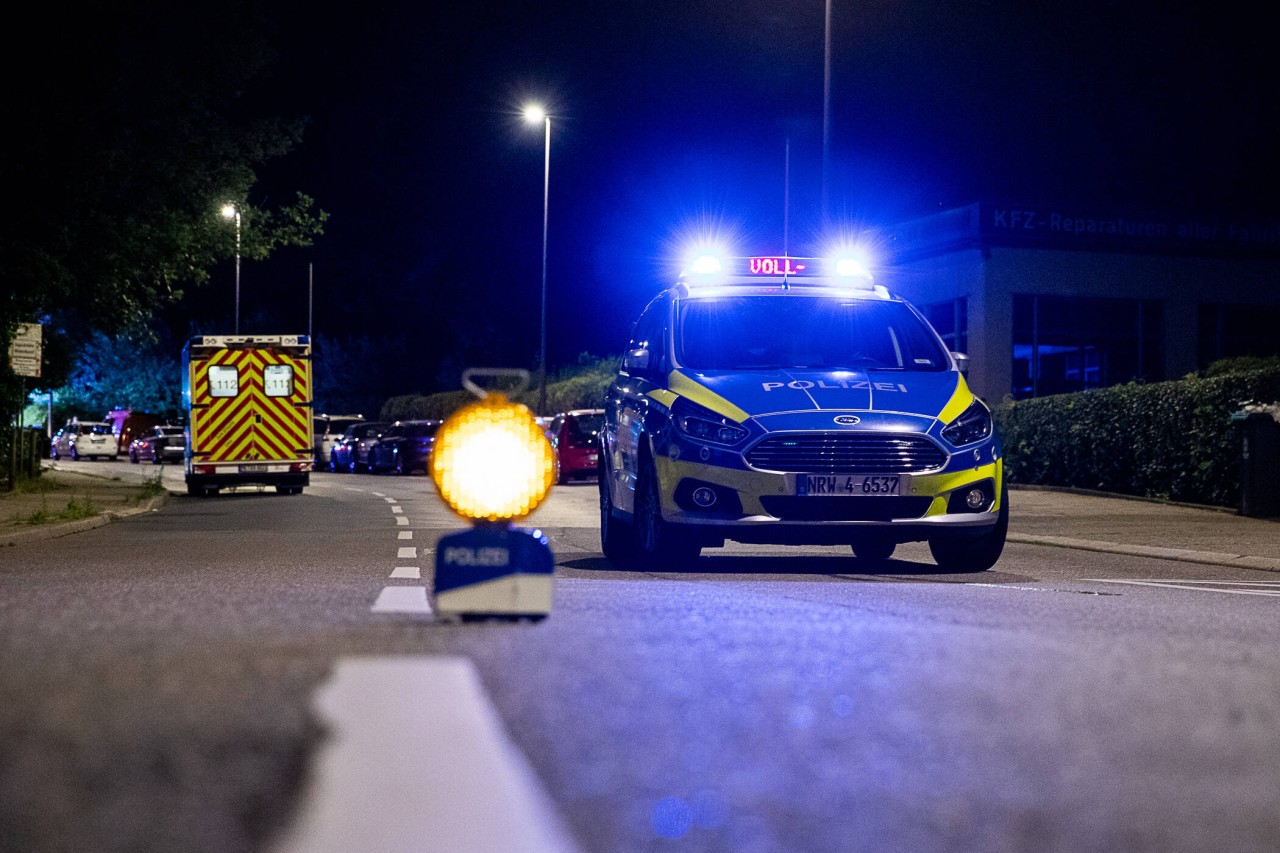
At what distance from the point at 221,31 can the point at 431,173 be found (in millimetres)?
52804

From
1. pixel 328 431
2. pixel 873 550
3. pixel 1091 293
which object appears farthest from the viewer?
pixel 328 431

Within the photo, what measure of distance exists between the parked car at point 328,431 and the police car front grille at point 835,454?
4328 centimetres

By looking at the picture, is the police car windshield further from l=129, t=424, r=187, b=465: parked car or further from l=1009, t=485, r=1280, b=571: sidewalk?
l=129, t=424, r=187, b=465: parked car

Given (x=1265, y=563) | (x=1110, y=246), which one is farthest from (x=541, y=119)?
(x=1265, y=563)

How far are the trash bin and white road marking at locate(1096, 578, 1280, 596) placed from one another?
869cm

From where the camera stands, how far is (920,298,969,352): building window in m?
43.8

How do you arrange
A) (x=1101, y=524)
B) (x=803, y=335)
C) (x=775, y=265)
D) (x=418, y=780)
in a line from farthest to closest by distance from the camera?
(x=1101, y=524) → (x=775, y=265) → (x=803, y=335) → (x=418, y=780)

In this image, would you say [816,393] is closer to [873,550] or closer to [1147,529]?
[873,550]

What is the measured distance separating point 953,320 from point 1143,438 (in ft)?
67.7

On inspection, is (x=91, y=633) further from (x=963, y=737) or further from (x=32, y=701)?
(x=963, y=737)

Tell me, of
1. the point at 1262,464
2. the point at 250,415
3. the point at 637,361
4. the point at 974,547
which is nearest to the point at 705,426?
the point at 637,361

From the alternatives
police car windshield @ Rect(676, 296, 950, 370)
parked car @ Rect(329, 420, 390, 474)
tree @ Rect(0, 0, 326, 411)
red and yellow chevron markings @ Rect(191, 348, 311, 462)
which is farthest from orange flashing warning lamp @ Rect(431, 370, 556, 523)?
parked car @ Rect(329, 420, 390, 474)

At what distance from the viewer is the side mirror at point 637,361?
501 inches

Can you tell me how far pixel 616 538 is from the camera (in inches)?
519
